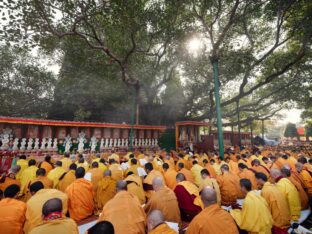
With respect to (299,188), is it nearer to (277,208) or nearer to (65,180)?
(277,208)

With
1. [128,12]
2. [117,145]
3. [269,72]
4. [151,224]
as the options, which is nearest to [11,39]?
[128,12]

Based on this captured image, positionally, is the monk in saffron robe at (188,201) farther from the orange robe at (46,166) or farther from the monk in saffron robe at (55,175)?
the orange robe at (46,166)

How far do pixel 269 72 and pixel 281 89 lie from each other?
538cm

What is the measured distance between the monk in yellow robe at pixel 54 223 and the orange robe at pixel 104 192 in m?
3.47

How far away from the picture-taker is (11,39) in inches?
448

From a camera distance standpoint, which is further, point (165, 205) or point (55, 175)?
point (55, 175)

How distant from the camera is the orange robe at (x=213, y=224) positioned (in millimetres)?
3314

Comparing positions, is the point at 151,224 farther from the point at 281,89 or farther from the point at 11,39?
the point at 281,89

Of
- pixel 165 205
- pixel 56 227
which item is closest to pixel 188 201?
pixel 165 205

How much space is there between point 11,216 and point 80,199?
6.23ft

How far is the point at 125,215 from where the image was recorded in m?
3.93

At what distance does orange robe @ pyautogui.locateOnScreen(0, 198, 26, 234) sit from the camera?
4221 mm

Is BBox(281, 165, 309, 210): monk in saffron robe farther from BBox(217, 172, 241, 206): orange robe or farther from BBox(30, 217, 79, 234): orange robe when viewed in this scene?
BBox(30, 217, 79, 234): orange robe

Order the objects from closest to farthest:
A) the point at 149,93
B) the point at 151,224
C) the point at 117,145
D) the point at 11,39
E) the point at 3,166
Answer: the point at 151,224 < the point at 3,166 < the point at 11,39 < the point at 117,145 < the point at 149,93
